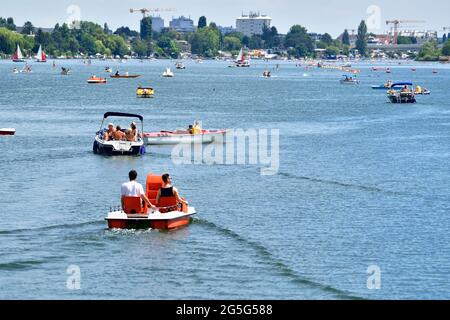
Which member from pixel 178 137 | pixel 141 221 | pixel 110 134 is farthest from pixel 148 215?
pixel 178 137

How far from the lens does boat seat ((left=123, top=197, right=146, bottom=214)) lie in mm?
42812

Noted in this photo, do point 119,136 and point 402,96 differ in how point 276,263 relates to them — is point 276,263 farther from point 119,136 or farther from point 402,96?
point 402,96

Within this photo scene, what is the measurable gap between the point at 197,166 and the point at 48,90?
129753mm

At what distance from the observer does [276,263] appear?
3909 cm

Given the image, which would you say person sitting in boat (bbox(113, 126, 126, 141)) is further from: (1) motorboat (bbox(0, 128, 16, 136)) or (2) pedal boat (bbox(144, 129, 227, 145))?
(1) motorboat (bbox(0, 128, 16, 136))

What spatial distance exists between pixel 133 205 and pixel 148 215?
79cm

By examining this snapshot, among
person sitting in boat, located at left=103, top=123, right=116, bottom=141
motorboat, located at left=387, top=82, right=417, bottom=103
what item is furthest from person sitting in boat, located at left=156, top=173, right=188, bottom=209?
motorboat, located at left=387, top=82, right=417, bottom=103

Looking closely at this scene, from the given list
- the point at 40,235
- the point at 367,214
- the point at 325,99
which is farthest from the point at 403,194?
the point at 325,99

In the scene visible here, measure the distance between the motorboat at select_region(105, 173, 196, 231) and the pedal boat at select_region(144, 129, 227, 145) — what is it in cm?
3809

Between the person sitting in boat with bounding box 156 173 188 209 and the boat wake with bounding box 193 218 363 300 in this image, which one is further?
the person sitting in boat with bounding box 156 173 188 209

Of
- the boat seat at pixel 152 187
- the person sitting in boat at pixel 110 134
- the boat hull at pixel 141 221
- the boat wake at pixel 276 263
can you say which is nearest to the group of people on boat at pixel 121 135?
the person sitting in boat at pixel 110 134

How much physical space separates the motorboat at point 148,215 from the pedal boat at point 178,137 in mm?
38088

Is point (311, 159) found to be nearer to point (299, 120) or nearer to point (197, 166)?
point (197, 166)

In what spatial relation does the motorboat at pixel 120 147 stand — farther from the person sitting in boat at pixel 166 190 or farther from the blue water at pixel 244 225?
the person sitting in boat at pixel 166 190
